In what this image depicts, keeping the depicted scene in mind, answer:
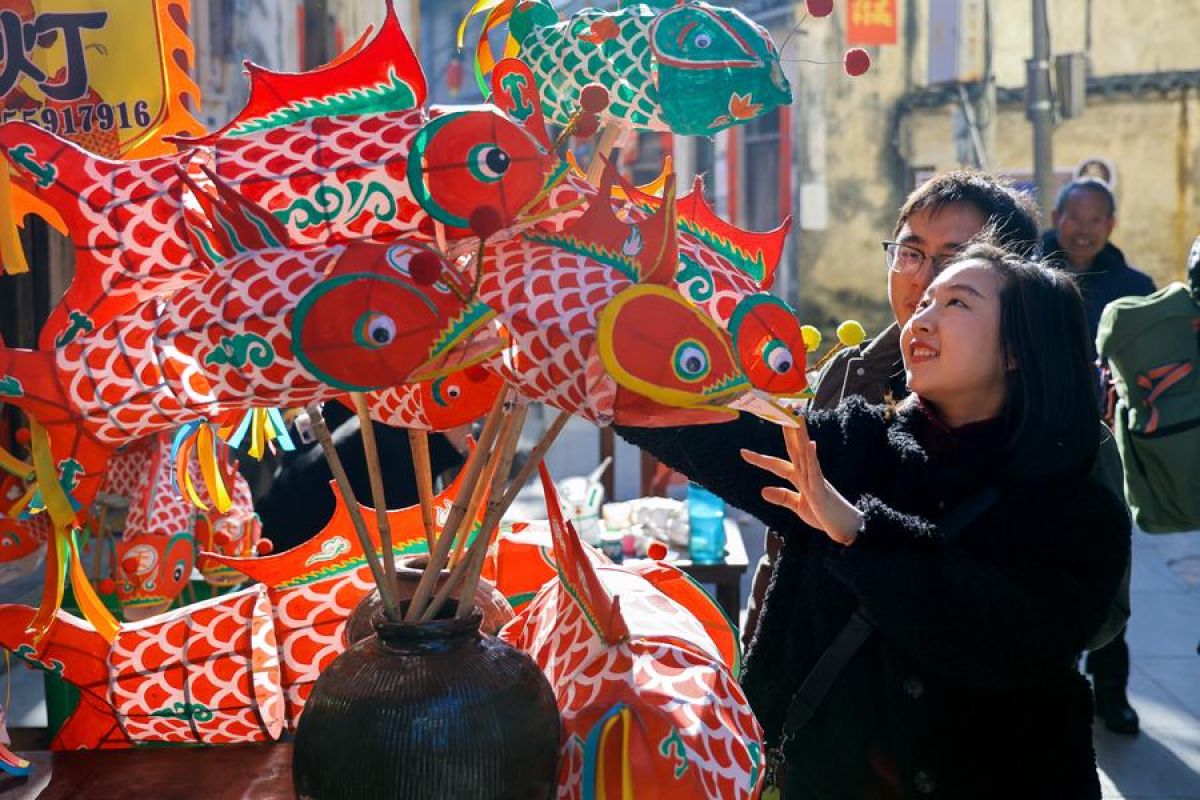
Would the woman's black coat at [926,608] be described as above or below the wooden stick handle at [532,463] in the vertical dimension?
below

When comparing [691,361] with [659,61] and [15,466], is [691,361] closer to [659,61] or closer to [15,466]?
[659,61]

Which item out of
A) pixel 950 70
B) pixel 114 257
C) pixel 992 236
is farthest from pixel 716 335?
pixel 950 70

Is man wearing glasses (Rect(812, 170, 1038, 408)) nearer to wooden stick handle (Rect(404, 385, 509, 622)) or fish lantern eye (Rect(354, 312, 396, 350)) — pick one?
wooden stick handle (Rect(404, 385, 509, 622))

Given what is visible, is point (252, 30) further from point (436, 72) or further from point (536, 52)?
point (436, 72)

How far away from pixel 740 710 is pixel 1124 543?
623 millimetres

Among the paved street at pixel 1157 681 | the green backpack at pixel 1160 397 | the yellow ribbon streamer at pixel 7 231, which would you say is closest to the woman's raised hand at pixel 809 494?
the yellow ribbon streamer at pixel 7 231

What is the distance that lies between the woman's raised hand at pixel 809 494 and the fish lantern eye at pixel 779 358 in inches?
9.7

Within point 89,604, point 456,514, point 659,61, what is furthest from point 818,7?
point 89,604

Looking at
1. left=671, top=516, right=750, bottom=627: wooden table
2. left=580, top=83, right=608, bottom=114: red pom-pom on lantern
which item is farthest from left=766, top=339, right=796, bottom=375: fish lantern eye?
left=671, top=516, right=750, bottom=627: wooden table

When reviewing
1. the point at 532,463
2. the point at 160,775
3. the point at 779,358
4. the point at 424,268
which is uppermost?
the point at 424,268

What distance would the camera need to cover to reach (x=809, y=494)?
163cm

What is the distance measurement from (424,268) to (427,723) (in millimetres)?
445

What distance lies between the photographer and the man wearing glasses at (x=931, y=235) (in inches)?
84.4

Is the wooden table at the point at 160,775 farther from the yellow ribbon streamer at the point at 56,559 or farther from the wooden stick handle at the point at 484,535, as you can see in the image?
the wooden stick handle at the point at 484,535
